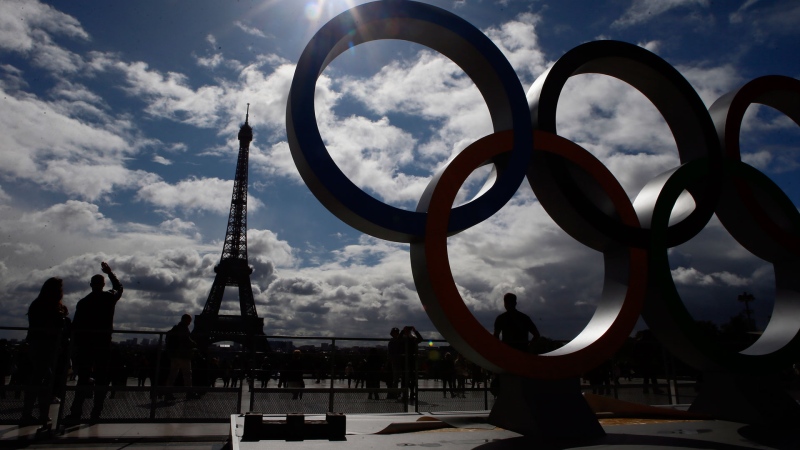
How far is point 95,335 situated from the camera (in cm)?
805

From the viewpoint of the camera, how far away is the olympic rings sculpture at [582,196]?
621cm

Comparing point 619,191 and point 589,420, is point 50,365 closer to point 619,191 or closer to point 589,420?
point 589,420

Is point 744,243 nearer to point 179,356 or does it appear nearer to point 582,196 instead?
point 582,196

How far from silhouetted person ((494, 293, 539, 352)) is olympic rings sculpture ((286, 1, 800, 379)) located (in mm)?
720

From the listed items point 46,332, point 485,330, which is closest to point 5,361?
point 46,332

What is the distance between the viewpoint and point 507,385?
21.3ft

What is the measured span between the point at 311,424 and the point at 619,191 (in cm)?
499

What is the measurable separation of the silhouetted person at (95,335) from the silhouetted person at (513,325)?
18.4 ft

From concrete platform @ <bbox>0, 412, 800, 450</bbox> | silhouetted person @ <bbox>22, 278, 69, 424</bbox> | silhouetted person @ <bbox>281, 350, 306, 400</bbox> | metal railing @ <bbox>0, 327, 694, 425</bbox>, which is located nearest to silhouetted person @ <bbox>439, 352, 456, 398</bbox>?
metal railing @ <bbox>0, 327, 694, 425</bbox>

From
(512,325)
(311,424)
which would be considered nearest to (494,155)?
(512,325)

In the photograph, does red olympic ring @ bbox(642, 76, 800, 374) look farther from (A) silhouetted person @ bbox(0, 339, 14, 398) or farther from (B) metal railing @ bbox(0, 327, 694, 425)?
(A) silhouetted person @ bbox(0, 339, 14, 398)

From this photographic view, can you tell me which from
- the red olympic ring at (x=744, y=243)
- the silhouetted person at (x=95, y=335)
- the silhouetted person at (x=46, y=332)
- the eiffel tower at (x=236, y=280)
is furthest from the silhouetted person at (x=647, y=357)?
the eiffel tower at (x=236, y=280)

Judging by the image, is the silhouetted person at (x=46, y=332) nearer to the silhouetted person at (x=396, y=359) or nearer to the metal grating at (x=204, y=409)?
the metal grating at (x=204, y=409)

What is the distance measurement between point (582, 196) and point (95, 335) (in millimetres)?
7271
